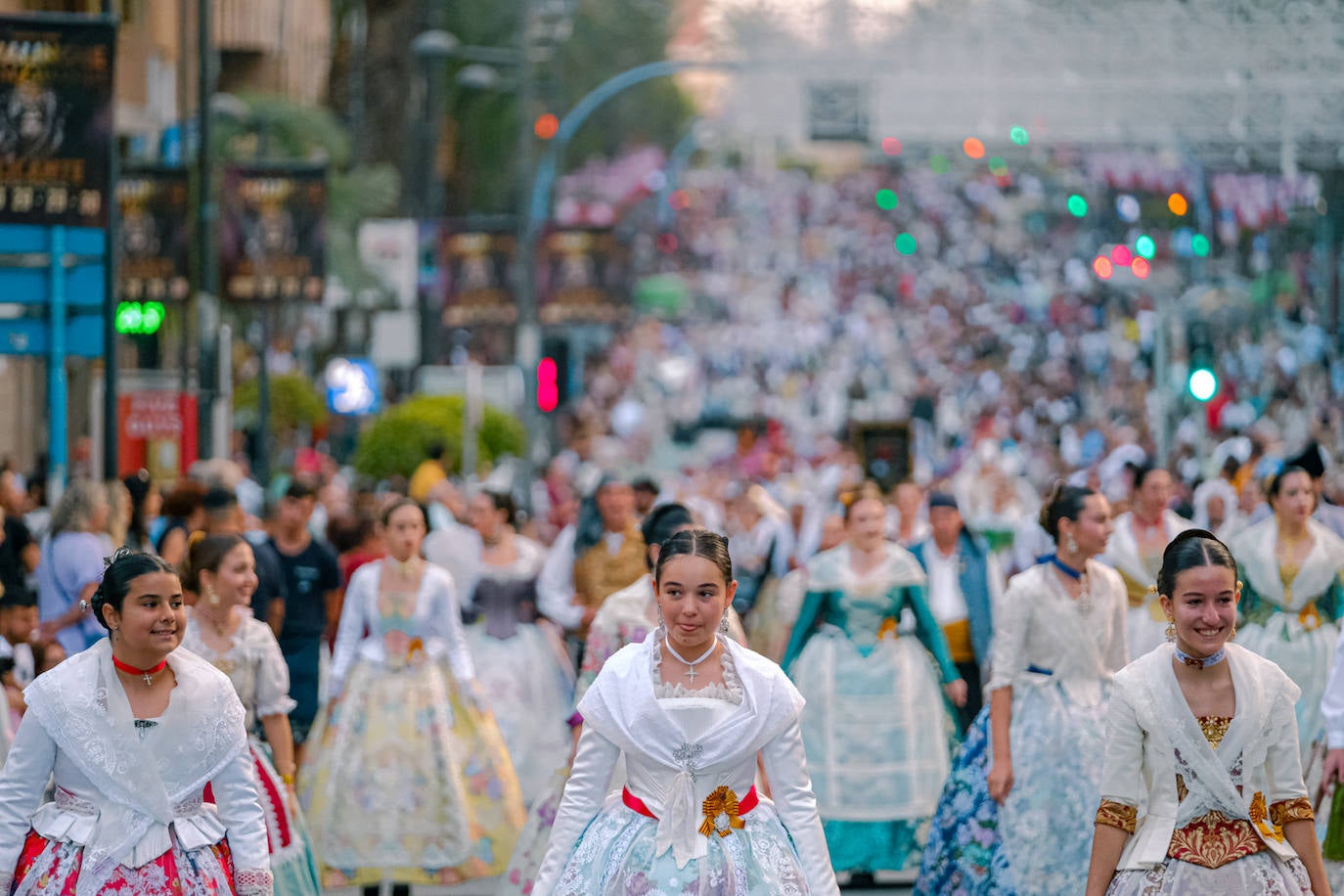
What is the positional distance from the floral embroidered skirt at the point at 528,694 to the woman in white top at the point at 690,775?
709cm

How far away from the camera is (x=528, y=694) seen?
44.4 ft

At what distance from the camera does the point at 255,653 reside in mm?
8641

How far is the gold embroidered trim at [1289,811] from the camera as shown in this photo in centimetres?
629

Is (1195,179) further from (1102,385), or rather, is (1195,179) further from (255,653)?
(255,653)

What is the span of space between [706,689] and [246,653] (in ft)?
9.36

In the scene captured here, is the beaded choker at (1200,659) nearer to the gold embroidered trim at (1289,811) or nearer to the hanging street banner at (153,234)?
the gold embroidered trim at (1289,811)

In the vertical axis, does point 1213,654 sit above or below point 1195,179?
below

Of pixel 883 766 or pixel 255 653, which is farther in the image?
pixel 883 766

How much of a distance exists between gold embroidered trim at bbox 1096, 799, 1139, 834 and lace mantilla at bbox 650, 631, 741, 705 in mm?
1061

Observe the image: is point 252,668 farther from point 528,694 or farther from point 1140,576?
point 1140,576

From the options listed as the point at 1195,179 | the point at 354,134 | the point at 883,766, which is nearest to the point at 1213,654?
the point at 883,766

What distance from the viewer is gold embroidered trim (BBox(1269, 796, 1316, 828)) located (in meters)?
6.29

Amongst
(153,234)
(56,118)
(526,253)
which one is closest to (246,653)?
(56,118)

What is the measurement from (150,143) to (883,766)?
27.5 m
